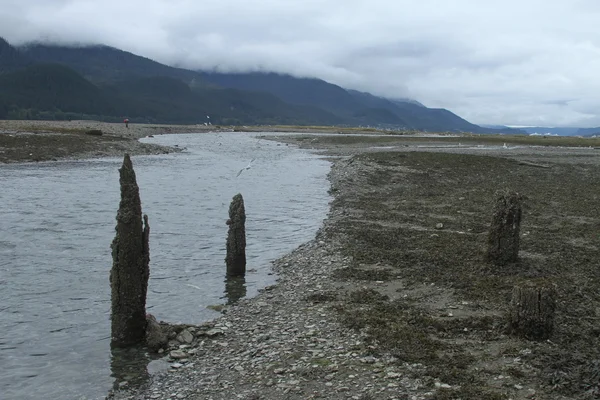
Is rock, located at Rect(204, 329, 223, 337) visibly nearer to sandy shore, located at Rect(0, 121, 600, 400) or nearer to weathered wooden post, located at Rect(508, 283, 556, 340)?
sandy shore, located at Rect(0, 121, 600, 400)

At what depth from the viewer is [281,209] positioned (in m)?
34.0

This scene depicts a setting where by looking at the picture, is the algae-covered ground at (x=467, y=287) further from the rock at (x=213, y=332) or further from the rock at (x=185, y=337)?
the rock at (x=185, y=337)

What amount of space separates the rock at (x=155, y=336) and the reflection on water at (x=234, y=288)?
3409 millimetres

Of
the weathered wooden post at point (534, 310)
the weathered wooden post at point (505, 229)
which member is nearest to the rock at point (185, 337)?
the weathered wooden post at point (534, 310)

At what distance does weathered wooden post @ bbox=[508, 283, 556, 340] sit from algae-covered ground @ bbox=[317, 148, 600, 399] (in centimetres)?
27

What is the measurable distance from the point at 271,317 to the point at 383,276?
194 inches

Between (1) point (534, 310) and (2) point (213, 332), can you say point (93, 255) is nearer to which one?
(2) point (213, 332)

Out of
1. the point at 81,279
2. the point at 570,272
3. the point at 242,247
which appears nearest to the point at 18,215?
the point at 81,279

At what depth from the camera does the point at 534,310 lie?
1188cm

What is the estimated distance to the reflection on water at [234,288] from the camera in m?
16.8

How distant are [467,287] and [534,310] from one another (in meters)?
4.21

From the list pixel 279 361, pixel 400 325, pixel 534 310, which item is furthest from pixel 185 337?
pixel 534 310

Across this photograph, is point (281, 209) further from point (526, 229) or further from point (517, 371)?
point (517, 371)

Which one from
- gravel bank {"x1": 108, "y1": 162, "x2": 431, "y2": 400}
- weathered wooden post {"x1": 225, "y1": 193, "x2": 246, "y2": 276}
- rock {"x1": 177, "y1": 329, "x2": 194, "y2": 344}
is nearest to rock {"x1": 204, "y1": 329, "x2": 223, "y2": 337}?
gravel bank {"x1": 108, "y1": 162, "x2": 431, "y2": 400}
